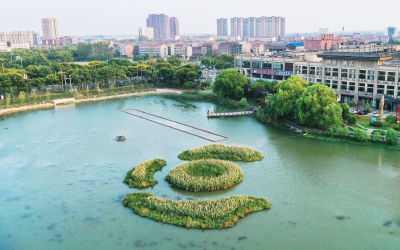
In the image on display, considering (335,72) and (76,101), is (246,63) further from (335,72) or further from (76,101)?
(76,101)

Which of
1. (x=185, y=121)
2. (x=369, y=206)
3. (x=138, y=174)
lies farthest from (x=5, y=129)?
(x=369, y=206)

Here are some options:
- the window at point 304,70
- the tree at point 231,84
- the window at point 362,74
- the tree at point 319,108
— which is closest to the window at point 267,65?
the window at point 304,70

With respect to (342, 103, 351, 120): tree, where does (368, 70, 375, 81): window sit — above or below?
above

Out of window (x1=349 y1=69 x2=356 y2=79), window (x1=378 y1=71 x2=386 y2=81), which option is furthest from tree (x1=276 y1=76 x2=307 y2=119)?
window (x1=378 y1=71 x2=386 y2=81)

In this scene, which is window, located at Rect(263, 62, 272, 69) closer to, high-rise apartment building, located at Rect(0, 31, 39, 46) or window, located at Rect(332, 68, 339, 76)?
window, located at Rect(332, 68, 339, 76)

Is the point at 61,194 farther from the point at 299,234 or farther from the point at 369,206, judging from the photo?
the point at 369,206

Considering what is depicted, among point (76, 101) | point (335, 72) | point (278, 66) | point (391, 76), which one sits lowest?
point (76, 101)

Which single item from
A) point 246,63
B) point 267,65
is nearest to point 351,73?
point 267,65

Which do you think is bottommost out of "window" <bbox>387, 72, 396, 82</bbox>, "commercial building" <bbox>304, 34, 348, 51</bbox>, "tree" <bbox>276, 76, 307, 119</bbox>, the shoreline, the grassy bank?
the grassy bank
